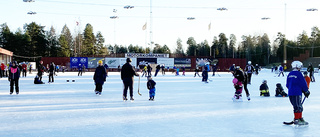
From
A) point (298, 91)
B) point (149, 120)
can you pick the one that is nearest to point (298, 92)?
point (298, 91)

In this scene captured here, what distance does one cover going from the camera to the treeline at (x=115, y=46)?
79.8 metres

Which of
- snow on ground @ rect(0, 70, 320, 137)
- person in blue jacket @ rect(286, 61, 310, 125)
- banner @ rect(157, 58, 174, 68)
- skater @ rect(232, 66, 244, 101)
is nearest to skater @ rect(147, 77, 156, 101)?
snow on ground @ rect(0, 70, 320, 137)

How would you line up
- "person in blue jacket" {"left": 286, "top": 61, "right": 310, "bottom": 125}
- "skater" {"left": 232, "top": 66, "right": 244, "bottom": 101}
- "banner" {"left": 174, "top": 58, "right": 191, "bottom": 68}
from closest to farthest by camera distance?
"person in blue jacket" {"left": 286, "top": 61, "right": 310, "bottom": 125}
"skater" {"left": 232, "top": 66, "right": 244, "bottom": 101}
"banner" {"left": 174, "top": 58, "right": 191, "bottom": 68}

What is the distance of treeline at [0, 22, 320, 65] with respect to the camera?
79750 millimetres

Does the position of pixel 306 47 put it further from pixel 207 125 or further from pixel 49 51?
pixel 207 125

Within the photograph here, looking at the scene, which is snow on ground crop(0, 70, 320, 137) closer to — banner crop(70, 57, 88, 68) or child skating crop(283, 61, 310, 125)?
child skating crop(283, 61, 310, 125)

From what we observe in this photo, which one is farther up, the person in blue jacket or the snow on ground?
the person in blue jacket

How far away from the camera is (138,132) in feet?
17.6

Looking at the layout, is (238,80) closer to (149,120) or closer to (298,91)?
(298,91)

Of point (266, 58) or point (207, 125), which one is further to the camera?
point (266, 58)

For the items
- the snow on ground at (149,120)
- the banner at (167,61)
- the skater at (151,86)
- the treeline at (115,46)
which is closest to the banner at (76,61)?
the treeline at (115,46)

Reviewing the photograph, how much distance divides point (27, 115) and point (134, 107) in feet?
9.54

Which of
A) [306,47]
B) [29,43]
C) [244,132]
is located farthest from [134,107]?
[306,47]

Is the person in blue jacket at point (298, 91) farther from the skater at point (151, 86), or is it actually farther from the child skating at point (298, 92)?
the skater at point (151, 86)
